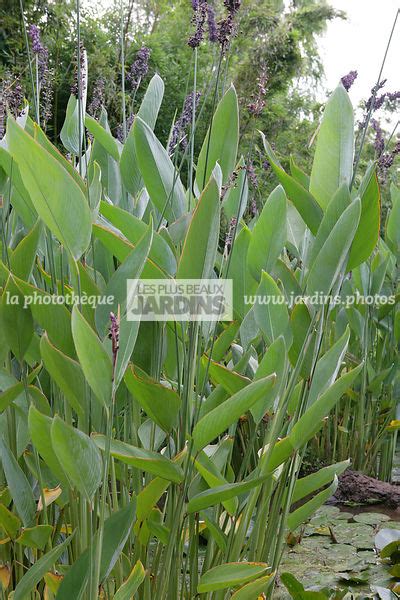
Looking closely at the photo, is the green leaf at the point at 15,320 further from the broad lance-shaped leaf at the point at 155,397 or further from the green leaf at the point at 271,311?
the green leaf at the point at 271,311

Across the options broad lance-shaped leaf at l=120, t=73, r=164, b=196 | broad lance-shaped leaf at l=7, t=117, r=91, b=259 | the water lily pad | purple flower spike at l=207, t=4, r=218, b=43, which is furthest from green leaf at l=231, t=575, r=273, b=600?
the water lily pad

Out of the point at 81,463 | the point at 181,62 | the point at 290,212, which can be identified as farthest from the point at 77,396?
the point at 181,62

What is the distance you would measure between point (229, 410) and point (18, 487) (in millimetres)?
291

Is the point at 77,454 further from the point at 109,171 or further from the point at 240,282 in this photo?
the point at 109,171

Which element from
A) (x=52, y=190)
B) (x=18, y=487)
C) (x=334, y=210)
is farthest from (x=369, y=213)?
(x=18, y=487)

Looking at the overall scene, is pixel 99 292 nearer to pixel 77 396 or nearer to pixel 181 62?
pixel 77 396

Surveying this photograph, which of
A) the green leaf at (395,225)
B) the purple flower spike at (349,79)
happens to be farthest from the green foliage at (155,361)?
the green leaf at (395,225)

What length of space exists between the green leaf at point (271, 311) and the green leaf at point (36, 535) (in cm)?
35

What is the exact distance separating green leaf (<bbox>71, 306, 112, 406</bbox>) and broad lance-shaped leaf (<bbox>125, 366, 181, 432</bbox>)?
11 cm

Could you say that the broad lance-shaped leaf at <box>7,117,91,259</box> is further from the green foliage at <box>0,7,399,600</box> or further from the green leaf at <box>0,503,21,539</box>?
the green leaf at <box>0,503,21,539</box>

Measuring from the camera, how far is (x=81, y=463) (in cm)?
60

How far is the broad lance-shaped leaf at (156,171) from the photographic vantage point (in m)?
0.79

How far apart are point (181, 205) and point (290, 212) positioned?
0.53 metres

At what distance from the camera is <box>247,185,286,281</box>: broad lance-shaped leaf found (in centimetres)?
86
